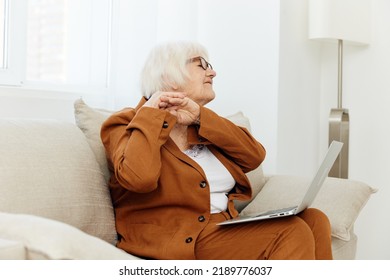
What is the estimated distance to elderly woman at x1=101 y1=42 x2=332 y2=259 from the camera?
1.75 meters

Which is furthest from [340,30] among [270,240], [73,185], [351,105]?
[73,185]

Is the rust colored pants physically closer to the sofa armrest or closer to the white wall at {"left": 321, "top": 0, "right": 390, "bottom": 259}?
the sofa armrest

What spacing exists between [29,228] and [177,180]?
82cm

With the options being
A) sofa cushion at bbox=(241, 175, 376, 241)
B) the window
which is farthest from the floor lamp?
the window

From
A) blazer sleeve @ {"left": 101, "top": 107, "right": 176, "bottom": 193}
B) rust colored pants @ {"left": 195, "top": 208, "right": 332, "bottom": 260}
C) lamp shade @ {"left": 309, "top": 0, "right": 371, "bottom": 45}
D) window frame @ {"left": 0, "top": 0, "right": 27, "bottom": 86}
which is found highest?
lamp shade @ {"left": 309, "top": 0, "right": 371, "bottom": 45}

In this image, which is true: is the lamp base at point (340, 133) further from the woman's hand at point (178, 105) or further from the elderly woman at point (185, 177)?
the woman's hand at point (178, 105)

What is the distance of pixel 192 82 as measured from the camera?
204 cm

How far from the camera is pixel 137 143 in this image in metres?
1.79

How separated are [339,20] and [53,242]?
2292 mm

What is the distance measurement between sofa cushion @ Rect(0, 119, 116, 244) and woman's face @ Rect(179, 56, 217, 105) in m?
0.37

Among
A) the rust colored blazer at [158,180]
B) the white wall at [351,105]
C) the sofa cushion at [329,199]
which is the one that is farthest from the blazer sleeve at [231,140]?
the white wall at [351,105]

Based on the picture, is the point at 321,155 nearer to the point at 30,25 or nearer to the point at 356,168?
the point at 356,168

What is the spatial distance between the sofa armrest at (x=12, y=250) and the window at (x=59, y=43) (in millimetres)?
1516
